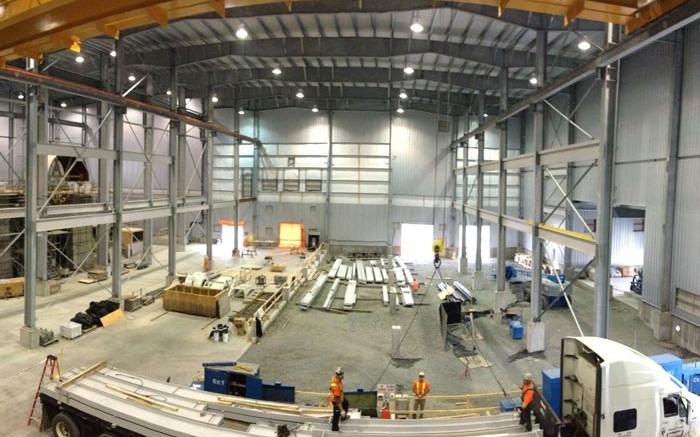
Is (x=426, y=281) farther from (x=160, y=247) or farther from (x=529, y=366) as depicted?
(x=160, y=247)

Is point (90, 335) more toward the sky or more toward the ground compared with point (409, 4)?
more toward the ground

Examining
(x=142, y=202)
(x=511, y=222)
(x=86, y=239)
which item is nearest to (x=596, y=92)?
(x=511, y=222)

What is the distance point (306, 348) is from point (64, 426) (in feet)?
22.7

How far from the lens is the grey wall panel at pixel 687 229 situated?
14.1 m

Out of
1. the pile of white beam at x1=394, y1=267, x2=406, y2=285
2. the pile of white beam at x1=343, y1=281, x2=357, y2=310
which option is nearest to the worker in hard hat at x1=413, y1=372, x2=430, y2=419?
the pile of white beam at x1=343, y1=281, x2=357, y2=310

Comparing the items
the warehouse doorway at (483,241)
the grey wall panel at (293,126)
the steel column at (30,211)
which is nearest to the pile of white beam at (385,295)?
the warehouse doorway at (483,241)

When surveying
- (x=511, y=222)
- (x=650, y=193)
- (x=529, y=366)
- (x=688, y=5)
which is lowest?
(x=529, y=366)

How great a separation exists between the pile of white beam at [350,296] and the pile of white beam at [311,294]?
4.80 feet

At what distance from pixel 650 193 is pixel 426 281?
38.8 ft

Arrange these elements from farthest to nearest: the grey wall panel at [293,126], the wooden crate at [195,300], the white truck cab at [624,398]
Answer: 1. the grey wall panel at [293,126]
2. the wooden crate at [195,300]
3. the white truck cab at [624,398]

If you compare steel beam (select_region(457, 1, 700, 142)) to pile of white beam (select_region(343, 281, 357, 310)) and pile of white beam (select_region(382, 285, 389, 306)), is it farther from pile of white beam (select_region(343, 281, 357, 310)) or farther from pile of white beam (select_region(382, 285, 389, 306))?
pile of white beam (select_region(343, 281, 357, 310))

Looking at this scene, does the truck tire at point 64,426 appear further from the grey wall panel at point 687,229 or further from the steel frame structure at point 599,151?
the grey wall panel at point 687,229

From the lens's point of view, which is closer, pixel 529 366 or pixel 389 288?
pixel 529 366

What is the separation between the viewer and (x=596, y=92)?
21500 mm
